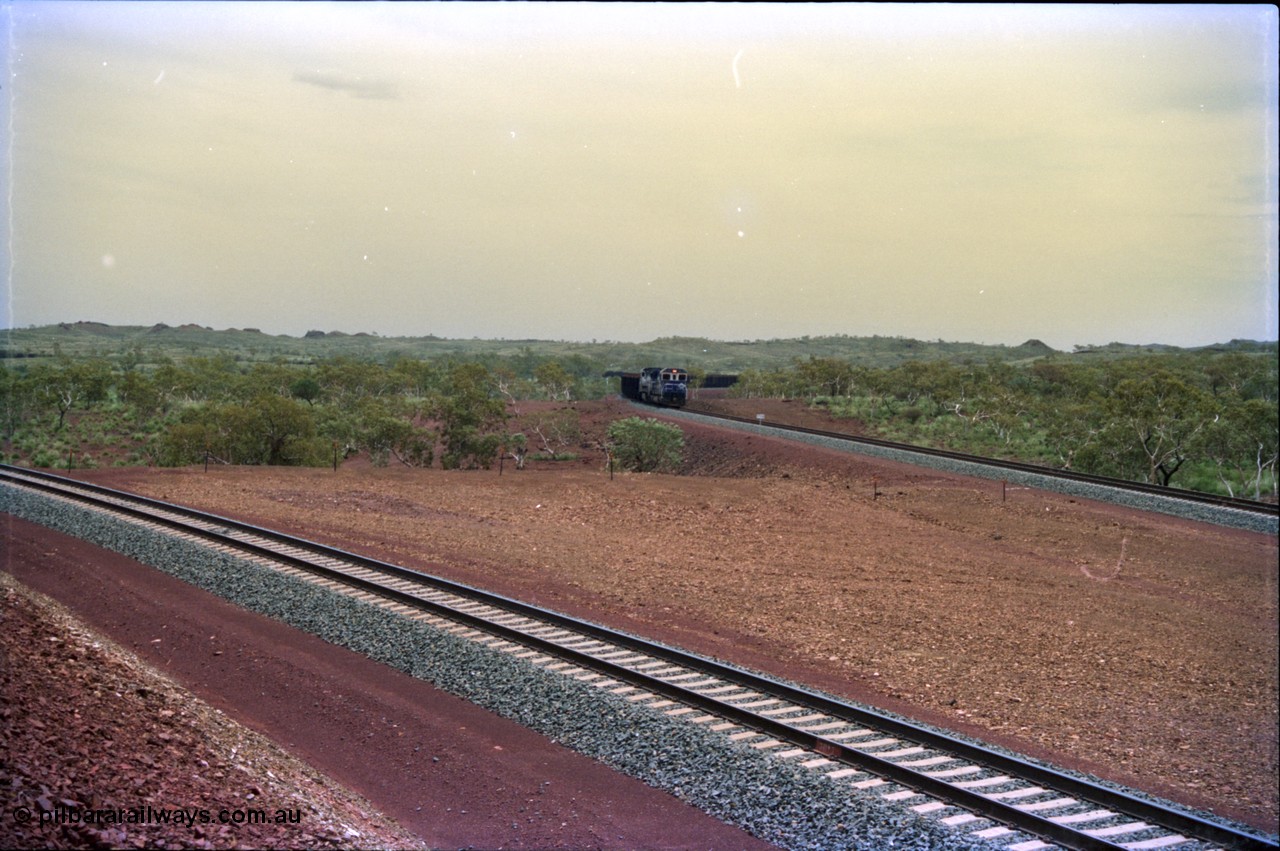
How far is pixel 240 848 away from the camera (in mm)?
6504

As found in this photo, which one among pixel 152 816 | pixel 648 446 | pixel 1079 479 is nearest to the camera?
pixel 152 816

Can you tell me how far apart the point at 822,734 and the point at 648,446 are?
3166cm

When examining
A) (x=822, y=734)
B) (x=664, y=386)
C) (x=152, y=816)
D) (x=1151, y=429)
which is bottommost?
(x=822, y=734)

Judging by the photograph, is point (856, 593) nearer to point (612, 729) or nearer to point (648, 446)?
point (612, 729)

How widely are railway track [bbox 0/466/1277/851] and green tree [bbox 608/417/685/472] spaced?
2490 centimetres

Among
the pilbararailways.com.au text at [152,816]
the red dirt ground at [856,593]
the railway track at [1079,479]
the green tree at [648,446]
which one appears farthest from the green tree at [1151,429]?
the pilbararailways.com.au text at [152,816]

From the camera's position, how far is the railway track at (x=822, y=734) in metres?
8.32

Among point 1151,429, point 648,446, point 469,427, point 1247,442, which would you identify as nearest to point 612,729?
point 648,446

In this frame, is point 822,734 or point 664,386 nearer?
point 822,734

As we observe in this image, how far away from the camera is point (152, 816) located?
649 centimetres

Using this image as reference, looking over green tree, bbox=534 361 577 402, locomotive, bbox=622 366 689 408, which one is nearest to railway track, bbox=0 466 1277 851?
locomotive, bbox=622 366 689 408

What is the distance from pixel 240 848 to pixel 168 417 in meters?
60.5

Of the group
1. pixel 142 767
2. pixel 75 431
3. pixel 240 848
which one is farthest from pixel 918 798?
pixel 75 431

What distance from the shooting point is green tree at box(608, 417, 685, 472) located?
41.8 m
